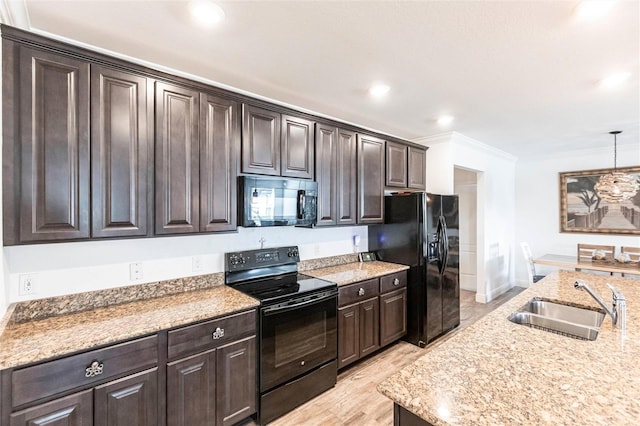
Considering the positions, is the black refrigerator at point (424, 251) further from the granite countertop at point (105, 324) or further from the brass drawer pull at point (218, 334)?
the brass drawer pull at point (218, 334)

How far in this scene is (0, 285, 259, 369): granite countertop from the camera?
53.9 inches

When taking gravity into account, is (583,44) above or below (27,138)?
above

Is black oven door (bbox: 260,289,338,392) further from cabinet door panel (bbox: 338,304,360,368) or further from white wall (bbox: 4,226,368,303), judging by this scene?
white wall (bbox: 4,226,368,303)

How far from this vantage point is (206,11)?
1527 millimetres

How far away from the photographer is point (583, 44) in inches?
73.1

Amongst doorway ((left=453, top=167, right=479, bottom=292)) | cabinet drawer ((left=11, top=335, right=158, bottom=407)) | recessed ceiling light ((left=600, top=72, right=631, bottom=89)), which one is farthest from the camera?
doorway ((left=453, top=167, right=479, bottom=292))

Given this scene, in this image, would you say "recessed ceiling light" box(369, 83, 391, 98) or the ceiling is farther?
"recessed ceiling light" box(369, 83, 391, 98)

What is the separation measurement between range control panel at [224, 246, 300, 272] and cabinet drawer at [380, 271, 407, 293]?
926 millimetres

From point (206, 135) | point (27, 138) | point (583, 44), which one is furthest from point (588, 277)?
point (27, 138)

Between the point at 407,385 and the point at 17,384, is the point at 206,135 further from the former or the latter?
the point at 407,385

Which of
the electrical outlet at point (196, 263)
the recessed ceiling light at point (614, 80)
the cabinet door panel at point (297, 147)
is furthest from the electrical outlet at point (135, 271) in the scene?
the recessed ceiling light at point (614, 80)

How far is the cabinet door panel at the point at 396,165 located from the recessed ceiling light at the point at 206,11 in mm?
2406

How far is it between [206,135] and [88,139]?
0.69m

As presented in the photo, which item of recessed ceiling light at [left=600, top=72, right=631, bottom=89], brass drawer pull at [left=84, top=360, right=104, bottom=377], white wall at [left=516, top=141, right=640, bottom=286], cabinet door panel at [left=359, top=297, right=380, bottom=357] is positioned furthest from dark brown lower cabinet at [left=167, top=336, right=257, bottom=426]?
white wall at [left=516, top=141, right=640, bottom=286]
